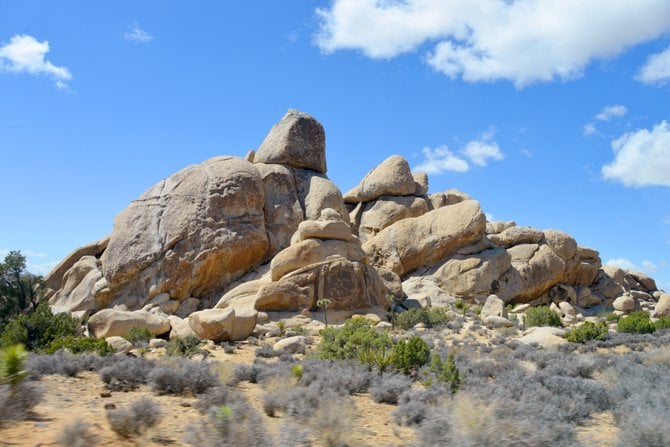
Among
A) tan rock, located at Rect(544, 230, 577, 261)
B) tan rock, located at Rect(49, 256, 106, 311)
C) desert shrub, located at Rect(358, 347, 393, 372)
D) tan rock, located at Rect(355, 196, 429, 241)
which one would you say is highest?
tan rock, located at Rect(355, 196, 429, 241)

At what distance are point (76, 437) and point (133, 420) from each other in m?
0.92

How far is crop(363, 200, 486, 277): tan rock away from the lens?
36375mm

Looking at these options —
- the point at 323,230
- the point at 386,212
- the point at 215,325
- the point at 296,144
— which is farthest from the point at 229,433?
the point at 386,212

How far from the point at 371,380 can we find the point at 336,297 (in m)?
15.6

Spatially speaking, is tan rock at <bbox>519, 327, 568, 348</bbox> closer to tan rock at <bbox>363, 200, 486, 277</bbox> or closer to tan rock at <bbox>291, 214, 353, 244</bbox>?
tan rock at <bbox>291, 214, 353, 244</bbox>

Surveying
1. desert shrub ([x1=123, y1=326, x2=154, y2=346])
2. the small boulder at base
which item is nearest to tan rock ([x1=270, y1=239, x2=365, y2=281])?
desert shrub ([x1=123, y1=326, x2=154, y2=346])

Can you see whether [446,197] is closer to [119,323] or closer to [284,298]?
[284,298]

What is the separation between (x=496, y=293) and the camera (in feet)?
116

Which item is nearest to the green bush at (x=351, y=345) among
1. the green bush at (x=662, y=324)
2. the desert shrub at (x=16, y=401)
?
the desert shrub at (x=16, y=401)

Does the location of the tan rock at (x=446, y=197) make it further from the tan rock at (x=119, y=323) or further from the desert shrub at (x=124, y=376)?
the desert shrub at (x=124, y=376)

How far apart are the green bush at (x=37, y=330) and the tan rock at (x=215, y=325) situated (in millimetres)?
5038

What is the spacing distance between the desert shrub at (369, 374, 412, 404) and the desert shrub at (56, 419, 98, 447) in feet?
17.8

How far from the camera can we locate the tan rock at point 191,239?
106 ft

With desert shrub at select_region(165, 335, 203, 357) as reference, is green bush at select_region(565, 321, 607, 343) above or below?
above
